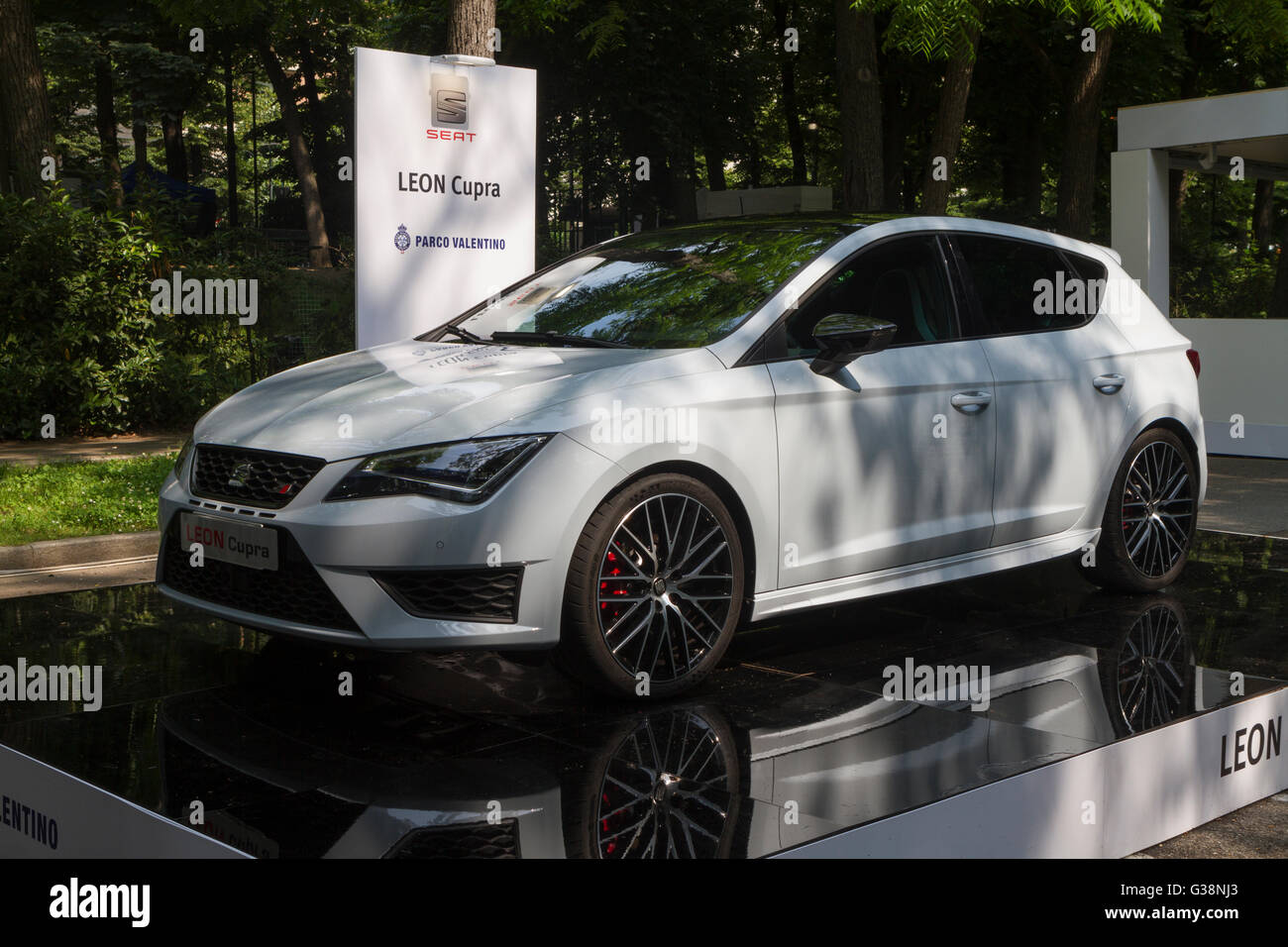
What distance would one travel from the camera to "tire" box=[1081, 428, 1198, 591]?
6332 millimetres

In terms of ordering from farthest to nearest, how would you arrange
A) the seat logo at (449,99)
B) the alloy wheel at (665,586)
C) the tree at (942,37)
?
the tree at (942,37) < the seat logo at (449,99) < the alloy wheel at (665,586)

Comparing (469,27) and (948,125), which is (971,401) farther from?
(948,125)

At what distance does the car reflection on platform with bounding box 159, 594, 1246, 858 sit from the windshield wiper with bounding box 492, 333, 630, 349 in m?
1.21

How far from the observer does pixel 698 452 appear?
4699mm

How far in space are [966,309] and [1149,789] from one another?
2.42 m

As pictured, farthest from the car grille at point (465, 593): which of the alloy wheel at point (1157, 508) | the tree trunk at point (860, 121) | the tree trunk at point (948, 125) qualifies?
the tree trunk at point (860, 121)

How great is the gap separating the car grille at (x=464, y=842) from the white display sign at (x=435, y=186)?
527cm

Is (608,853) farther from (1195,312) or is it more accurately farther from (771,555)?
(1195,312)

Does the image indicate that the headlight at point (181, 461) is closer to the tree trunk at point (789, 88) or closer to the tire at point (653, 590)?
the tire at point (653, 590)

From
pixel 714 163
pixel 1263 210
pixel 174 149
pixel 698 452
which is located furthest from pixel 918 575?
pixel 174 149

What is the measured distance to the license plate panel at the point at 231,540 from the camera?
4414mm

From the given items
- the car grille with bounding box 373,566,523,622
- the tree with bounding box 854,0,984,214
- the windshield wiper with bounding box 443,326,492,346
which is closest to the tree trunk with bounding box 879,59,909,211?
the tree with bounding box 854,0,984,214

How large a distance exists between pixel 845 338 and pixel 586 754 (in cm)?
185

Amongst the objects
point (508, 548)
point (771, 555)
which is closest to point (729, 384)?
point (771, 555)
